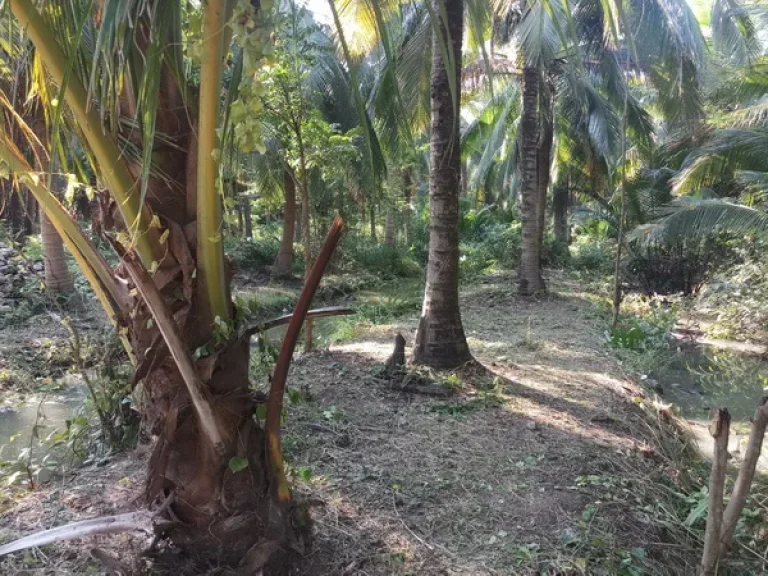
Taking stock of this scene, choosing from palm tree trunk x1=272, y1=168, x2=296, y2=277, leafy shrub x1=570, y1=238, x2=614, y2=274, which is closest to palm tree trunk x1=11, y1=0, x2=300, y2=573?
leafy shrub x1=570, y1=238, x2=614, y2=274

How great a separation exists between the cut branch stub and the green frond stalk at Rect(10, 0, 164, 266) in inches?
21.4

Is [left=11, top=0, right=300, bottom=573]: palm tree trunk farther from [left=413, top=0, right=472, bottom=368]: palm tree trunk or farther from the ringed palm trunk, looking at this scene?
the ringed palm trunk

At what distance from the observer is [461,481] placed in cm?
351

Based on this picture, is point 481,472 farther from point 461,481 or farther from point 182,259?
point 182,259

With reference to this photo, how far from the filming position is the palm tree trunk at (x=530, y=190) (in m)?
10.6

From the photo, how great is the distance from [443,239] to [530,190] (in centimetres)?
581

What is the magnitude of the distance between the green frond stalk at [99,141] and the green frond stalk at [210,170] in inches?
7.4

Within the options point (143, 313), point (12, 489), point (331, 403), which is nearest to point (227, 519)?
point (143, 313)

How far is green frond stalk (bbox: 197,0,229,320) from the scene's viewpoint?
1610 mm

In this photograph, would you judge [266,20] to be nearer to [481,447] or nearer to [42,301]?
[481,447]

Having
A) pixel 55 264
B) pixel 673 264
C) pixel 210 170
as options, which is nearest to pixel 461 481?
pixel 210 170

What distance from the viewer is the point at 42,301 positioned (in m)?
9.38

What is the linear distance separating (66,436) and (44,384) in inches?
163

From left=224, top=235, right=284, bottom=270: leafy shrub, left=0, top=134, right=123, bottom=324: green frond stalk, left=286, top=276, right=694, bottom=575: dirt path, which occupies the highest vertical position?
left=0, top=134, right=123, bottom=324: green frond stalk
